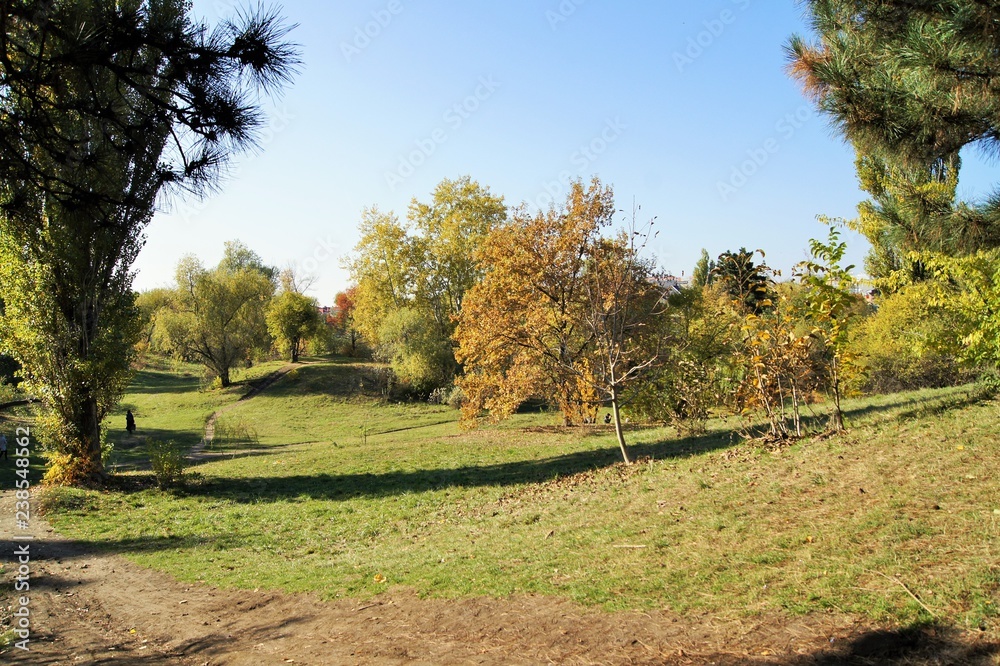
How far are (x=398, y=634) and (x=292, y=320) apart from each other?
49.9 metres

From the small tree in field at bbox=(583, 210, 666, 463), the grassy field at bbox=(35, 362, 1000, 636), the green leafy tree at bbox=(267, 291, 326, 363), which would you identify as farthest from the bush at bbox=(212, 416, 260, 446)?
the green leafy tree at bbox=(267, 291, 326, 363)

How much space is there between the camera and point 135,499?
15617 mm

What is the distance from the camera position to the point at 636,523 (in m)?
8.25

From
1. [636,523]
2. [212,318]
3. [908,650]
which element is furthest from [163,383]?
[908,650]

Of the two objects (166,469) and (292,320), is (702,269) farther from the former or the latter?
(166,469)

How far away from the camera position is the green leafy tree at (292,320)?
53000mm

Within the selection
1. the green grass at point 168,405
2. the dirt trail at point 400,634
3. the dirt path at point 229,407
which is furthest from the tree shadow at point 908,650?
the dirt path at point 229,407

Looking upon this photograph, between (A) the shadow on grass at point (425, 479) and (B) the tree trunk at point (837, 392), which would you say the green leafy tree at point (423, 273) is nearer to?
(A) the shadow on grass at point (425, 479)

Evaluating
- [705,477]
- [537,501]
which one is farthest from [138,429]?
[705,477]

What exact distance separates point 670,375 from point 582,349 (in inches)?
214

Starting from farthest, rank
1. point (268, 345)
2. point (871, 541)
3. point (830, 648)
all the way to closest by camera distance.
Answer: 1. point (268, 345)
2. point (871, 541)
3. point (830, 648)

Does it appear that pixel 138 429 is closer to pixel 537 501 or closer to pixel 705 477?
pixel 537 501

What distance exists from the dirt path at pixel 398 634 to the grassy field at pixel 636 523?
29 centimetres

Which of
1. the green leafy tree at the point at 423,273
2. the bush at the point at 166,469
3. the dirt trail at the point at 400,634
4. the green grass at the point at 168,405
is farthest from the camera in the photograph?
the green leafy tree at the point at 423,273
